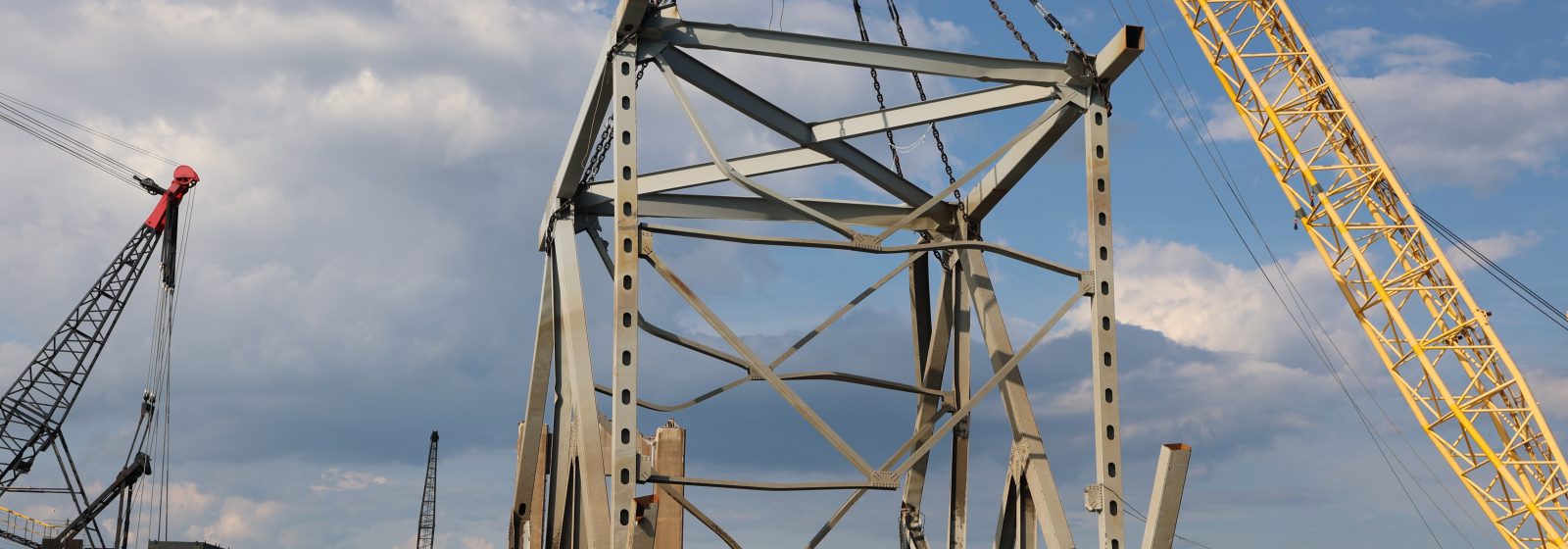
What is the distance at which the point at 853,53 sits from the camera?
24.2 m

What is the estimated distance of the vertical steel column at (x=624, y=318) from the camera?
21.6 meters

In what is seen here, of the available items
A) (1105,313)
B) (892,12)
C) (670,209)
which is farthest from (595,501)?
(892,12)

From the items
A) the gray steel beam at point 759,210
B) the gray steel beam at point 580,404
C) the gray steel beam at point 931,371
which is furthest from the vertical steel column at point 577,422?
the gray steel beam at point 931,371

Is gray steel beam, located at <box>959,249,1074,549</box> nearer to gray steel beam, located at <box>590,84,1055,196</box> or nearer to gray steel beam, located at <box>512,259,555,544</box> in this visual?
gray steel beam, located at <box>590,84,1055,196</box>

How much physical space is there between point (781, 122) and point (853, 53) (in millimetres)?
2191

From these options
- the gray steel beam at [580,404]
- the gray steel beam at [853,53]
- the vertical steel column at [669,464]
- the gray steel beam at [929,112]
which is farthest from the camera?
the vertical steel column at [669,464]

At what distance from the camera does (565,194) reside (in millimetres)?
27469

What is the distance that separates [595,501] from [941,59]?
28.2 ft

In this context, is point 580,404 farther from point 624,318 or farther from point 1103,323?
point 1103,323

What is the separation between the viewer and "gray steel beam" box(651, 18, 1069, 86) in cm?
2375

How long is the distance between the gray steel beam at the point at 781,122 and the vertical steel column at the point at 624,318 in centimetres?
150

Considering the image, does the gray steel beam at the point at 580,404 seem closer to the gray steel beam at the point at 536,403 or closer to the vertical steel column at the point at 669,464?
the gray steel beam at the point at 536,403

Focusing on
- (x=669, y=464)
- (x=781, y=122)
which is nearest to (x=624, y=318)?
(x=781, y=122)

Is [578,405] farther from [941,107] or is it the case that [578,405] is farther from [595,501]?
[941,107]
